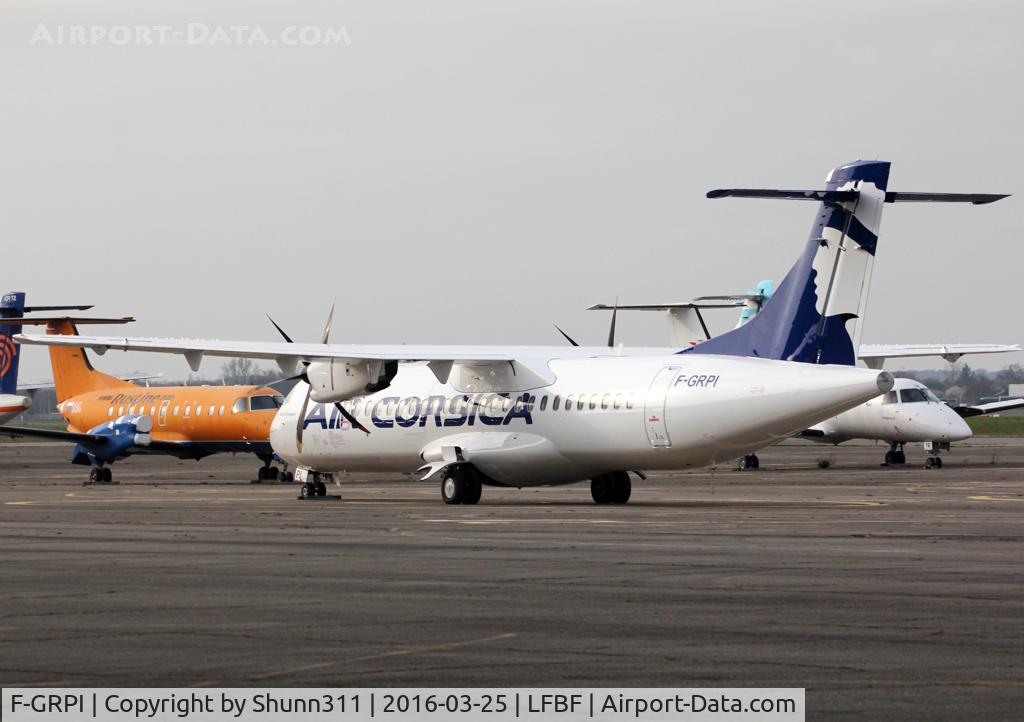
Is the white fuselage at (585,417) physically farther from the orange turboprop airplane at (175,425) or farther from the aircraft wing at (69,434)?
the aircraft wing at (69,434)

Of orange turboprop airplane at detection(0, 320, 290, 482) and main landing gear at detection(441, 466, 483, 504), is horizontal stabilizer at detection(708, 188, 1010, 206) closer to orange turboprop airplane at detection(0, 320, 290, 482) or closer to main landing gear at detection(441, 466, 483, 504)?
main landing gear at detection(441, 466, 483, 504)

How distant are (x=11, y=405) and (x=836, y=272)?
39.1m

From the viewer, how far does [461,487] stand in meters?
31.0

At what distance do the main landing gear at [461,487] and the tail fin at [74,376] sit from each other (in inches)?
1039

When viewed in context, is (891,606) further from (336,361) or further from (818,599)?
(336,361)

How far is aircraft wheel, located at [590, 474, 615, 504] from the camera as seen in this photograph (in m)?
30.9

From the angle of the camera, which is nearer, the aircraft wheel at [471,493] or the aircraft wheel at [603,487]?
the aircraft wheel at [603,487]

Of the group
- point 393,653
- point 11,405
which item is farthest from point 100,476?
point 393,653

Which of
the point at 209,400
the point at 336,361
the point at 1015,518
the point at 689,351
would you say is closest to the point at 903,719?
Result: the point at 1015,518

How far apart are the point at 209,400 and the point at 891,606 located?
38087 mm

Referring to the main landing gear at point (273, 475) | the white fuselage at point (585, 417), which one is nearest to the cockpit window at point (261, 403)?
the main landing gear at point (273, 475)

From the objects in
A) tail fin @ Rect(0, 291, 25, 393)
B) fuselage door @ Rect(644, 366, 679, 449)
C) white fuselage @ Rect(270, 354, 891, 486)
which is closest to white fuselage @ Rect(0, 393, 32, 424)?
tail fin @ Rect(0, 291, 25, 393)

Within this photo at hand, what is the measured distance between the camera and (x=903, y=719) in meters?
8.01

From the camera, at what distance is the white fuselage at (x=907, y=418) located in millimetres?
48750
